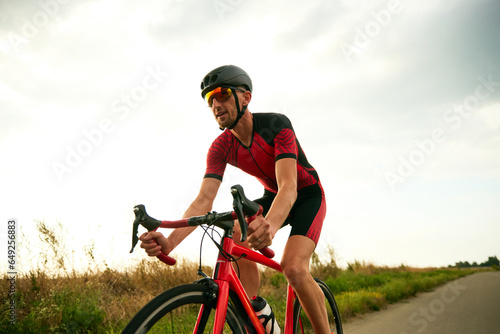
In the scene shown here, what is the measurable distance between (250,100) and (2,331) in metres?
3.73

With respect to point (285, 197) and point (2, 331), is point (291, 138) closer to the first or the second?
point (285, 197)

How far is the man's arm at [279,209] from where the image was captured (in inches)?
68.4

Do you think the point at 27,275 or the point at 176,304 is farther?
the point at 27,275

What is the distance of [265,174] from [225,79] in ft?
3.29

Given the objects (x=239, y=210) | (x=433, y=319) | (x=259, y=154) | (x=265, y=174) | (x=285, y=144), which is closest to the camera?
(x=239, y=210)

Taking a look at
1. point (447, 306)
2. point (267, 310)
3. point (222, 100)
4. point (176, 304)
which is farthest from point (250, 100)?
point (447, 306)

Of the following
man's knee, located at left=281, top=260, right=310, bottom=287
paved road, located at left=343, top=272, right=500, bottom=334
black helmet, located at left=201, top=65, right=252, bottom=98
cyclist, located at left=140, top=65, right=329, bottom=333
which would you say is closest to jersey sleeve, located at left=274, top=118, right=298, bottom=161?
cyclist, located at left=140, top=65, right=329, bottom=333

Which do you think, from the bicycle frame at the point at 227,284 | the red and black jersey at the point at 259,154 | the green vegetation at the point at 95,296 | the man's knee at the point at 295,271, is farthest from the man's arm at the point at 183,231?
the green vegetation at the point at 95,296

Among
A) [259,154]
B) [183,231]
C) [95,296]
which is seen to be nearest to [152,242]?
[183,231]

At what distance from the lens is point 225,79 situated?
9.29 ft

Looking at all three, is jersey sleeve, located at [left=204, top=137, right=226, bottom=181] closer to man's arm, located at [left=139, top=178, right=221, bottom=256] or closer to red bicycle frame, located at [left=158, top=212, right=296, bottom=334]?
man's arm, located at [left=139, top=178, right=221, bottom=256]

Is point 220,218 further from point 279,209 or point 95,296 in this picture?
point 95,296

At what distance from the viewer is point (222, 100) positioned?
2875mm

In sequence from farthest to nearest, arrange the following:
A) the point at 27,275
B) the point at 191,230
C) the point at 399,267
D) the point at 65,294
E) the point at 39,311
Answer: the point at 399,267
the point at 27,275
the point at 65,294
the point at 39,311
the point at 191,230
